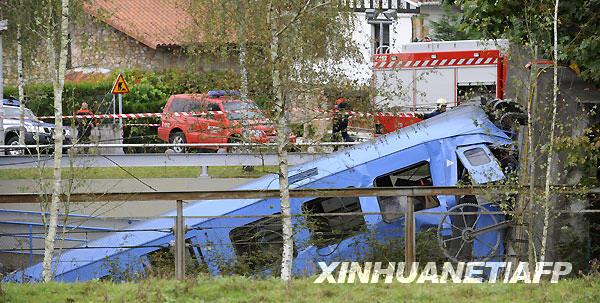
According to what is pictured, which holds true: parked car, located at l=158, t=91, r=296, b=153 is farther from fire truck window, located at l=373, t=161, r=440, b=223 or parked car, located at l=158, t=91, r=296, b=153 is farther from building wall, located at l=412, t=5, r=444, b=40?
building wall, located at l=412, t=5, r=444, b=40

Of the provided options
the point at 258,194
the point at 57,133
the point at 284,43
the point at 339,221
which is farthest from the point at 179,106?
the point at 258,194

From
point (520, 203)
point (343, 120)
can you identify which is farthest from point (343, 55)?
point (520, 203)

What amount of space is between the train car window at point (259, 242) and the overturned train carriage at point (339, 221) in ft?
0.04

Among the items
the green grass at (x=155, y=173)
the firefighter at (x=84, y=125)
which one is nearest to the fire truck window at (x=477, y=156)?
the firefighter at (x=84, y=125)

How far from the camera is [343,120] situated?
10867 millimetres

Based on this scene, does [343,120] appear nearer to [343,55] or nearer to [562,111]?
[343,55]

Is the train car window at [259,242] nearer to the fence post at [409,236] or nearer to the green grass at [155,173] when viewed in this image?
the fence post at [409,236]

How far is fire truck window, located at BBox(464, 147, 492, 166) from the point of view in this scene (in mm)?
11898

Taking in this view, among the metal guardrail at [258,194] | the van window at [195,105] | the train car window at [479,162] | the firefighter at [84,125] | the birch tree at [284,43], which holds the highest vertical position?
the birch tree at [284,43]

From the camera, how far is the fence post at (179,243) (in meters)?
8.88

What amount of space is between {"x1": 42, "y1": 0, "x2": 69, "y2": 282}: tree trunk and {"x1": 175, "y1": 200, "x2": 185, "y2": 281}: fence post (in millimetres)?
1870

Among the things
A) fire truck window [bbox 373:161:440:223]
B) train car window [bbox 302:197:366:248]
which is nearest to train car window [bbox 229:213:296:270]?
train car window [bbox 302:197:366:248]

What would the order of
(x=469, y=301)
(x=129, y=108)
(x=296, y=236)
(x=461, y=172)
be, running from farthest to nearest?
(x=129, y=108) → (x=461, y=172) → (x=296, y=236) → (x=469, y=301)

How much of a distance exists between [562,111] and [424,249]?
262 centimetres
